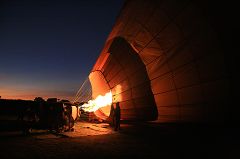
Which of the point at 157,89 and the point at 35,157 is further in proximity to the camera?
the point at 157,89

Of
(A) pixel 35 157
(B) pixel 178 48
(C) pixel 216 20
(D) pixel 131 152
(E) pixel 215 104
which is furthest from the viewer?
(B) pixel 178 48

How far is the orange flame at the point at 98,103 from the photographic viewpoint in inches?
610

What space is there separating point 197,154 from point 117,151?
1.94 m

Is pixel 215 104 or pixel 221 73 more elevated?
pixel 221 73

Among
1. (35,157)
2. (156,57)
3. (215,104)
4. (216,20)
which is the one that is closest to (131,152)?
(35,157)

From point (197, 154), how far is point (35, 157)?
3730mm

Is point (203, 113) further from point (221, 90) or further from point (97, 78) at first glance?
point (97, 78)

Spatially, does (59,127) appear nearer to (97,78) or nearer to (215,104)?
(97,78)

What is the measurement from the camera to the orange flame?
50.9 feet

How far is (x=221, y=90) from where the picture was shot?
344 inches

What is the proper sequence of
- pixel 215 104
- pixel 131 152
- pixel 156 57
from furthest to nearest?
pixel 156 57, pixel 215 104, pixel 131 152

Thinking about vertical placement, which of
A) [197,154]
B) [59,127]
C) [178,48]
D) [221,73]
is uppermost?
[178,48]

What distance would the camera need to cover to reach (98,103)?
680 inches

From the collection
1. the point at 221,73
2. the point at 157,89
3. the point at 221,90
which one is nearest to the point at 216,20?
the point at 221,73
